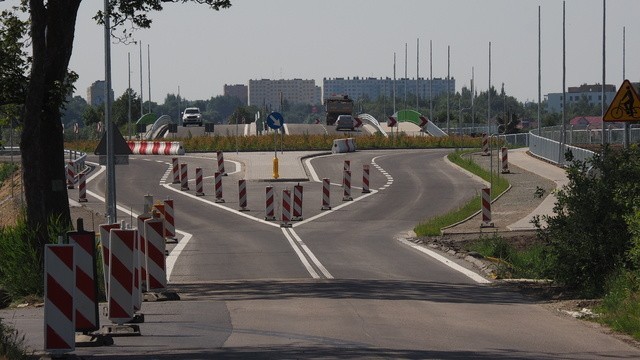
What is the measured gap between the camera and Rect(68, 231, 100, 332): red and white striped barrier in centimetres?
1357

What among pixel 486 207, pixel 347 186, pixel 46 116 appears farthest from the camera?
pixel 347 186

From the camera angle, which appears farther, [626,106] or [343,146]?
[343,146]

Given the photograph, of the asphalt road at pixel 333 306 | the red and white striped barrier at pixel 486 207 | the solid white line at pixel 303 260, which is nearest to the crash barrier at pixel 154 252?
the asphalt road at pixel 333 306

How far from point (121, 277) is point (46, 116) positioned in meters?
8.04

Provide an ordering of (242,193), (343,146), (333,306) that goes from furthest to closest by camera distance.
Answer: (343,146), (242,193), (333,306)

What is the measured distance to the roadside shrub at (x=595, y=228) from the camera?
1905 centimetres

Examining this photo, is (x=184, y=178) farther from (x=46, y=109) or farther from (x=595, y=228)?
(x=595, y=228)

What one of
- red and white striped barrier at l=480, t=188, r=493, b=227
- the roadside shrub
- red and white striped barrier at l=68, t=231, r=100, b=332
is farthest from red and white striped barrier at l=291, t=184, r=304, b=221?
red and white striped barrier at l=68, t=231, r=100, b=332

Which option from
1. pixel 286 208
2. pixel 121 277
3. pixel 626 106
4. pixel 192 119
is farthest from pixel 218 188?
pixel 192 119

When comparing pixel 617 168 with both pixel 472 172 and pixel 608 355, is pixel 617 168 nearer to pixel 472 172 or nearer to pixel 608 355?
pixel 608 355

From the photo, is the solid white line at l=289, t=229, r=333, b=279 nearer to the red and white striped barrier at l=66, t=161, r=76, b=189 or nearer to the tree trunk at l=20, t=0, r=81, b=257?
the tree trunk at l=20, t=0, r=81, b=257

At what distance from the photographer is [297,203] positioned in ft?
130

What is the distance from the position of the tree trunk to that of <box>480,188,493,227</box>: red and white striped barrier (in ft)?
50.1

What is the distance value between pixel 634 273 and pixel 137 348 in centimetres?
698
